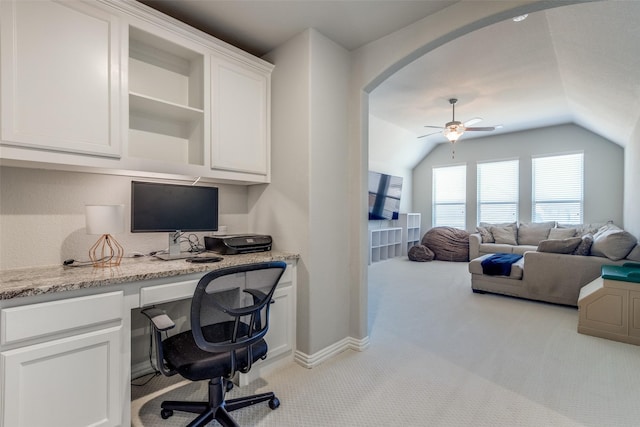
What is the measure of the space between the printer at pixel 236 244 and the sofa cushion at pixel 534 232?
6092 millimetres

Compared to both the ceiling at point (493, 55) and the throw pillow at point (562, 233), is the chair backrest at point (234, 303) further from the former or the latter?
the throw pillow at point (562, 233)

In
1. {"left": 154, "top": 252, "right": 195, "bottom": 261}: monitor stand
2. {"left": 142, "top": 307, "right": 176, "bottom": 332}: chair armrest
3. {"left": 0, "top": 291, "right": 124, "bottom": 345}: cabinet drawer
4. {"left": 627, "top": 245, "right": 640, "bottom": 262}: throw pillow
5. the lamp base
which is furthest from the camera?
{"left": 627, "top": 245, "right": 640, "bottom": 262}: throw pillow

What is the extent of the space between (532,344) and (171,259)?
312 cm

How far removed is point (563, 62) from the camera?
11.2 ft

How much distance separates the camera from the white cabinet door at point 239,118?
7.34 feet

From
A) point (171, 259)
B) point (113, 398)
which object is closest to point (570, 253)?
point (171, 259)

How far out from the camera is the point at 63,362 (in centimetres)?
134

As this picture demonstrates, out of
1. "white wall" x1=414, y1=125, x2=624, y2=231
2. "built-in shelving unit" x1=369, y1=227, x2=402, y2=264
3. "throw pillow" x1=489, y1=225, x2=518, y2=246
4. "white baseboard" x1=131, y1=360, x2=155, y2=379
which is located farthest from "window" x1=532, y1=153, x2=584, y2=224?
"white baseboard" x1=131, y1=360, x2=155, y2=379

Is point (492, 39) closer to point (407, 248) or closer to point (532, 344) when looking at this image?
point (532, 344)

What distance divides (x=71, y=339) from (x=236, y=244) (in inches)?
42.7

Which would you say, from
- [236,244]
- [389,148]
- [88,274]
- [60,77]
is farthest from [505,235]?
[60,77]

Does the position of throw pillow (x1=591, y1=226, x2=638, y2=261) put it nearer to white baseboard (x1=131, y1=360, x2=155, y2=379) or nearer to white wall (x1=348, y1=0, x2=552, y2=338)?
white wall (x1=348, y1=0, x2=552, y2=338)

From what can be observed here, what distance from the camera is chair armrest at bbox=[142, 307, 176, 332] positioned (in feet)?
4.42

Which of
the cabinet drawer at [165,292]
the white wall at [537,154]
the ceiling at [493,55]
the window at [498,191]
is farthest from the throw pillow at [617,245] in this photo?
the cabinet drawer at [165,292]
